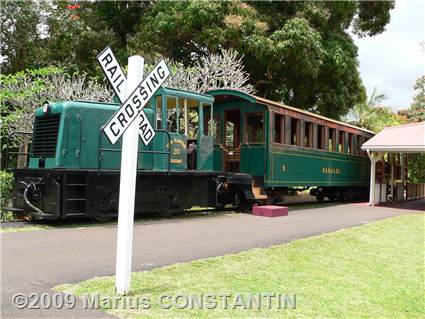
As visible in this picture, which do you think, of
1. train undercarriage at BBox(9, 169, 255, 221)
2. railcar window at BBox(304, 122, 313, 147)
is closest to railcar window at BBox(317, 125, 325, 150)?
railcar window at BBox(304, 122, 313, 147)

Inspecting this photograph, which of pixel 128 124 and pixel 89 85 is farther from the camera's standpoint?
pixel 89 85

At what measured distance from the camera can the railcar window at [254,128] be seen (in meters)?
13.5

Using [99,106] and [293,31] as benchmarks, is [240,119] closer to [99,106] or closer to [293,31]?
[99,106]

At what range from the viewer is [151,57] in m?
18.7

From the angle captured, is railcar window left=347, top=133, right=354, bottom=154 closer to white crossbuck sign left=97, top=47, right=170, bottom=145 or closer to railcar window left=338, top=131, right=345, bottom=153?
railcar window left=338, top=131, right=345, bottom=153

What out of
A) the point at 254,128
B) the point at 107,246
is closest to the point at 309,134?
the point at 254,128

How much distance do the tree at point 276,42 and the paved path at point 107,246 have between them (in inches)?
377

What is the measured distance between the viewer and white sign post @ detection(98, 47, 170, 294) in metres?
4.57

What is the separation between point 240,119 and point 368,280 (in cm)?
861

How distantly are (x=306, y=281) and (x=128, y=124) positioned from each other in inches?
109

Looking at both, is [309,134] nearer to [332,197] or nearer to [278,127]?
[278,127]

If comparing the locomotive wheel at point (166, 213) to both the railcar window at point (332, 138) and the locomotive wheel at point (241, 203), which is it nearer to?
the locomotive wheel at point (241, 203)

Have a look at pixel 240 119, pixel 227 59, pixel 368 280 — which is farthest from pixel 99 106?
pixel 227 59

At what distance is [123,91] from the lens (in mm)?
4719
